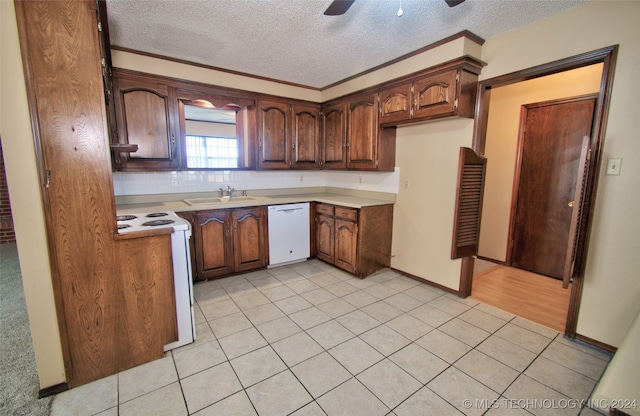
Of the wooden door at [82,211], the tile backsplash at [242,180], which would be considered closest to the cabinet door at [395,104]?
the tile backsplash at [242,180]

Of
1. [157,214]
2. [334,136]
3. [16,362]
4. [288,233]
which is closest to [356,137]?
[334,136]

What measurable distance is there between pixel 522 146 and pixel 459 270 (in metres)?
1.98

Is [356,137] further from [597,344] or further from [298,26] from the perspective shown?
[597,344]

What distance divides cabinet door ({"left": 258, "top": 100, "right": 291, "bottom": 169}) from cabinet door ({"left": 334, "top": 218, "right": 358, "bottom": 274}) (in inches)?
45.6

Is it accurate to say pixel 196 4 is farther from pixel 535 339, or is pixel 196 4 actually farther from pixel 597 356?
pixel 597 356

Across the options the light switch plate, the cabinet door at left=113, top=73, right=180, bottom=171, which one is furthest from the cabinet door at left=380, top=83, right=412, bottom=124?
the cabinet door at left=113, top=73, right=180, bottom=171

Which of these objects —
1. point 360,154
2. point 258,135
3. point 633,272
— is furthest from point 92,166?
point 633,272

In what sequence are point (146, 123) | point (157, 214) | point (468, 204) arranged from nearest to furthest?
1. point (157, 214)
2. point (468, 204)
3. point (146, 123)

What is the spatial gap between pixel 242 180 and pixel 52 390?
266 centimetres

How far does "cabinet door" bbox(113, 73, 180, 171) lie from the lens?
9.02ft

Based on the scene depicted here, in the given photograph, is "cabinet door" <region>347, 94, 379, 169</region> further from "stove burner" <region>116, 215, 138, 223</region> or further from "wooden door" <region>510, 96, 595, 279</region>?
"stove burner" <region>116, 215, 138, 223</region>

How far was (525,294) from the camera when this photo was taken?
9.59ft

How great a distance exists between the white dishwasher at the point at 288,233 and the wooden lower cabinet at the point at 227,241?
0.10 meters

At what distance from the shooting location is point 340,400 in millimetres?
1562
